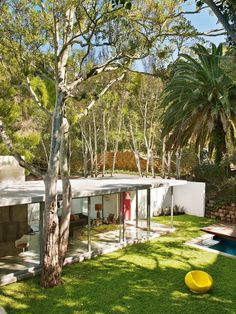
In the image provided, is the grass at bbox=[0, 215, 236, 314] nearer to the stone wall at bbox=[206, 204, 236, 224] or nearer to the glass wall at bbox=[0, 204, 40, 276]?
the glass wall at bbox=[0, 204, 40, 276]

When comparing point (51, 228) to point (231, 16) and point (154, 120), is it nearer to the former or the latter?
point (231, 16)

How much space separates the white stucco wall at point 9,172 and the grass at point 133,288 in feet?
19.1

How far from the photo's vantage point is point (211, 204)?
19578 millimetres

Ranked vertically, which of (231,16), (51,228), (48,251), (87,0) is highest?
(87,0)

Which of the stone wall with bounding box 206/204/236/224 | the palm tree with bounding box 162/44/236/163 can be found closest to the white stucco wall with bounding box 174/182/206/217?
the stone wall with bounding box 206/204/236/224

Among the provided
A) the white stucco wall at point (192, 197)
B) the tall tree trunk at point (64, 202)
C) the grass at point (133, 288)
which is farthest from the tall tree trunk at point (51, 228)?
the white stucco wall at point (192, 197)

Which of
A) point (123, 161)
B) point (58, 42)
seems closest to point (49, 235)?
point (58, 42)

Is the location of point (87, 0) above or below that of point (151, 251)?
above

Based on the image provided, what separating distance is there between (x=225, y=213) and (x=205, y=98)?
34.0ft

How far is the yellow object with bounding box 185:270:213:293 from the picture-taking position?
8.74 meters

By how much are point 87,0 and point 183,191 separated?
14.1 meters

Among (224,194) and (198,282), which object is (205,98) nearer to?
(198,282)

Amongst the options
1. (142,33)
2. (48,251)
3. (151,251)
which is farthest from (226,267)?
(142,33)

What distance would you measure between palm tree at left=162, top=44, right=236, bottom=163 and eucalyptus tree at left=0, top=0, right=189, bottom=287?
1661mm
